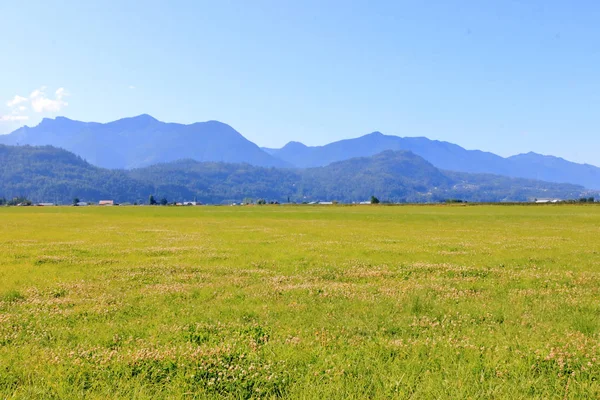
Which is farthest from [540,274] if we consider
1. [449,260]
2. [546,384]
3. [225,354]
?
[225,354]

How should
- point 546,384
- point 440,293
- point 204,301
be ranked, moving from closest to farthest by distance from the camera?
point 546,384
point 204,301
point 440,293

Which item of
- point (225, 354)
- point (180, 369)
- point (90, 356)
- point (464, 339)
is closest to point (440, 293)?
point (464, 339)

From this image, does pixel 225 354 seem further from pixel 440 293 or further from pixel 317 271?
pixel 317 271

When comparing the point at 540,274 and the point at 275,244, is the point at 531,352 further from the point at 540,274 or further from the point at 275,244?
the point at 275,244

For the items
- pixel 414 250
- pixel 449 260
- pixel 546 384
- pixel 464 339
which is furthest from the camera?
pixel 414 250

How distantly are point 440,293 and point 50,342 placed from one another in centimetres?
1160

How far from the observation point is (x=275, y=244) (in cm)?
3161

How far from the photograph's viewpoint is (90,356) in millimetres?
8734

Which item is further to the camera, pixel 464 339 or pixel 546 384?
pixel 464 339

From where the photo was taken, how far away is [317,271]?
19266mm

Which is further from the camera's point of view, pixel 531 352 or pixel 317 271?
pixel 317 271

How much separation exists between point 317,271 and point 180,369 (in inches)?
462

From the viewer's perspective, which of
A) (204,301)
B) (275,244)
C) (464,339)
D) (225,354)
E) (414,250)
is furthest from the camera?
(275,244)

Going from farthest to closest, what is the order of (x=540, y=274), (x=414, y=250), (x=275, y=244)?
(x=275, y=244)
(x=414, y=250)
(x=540, y=274)
